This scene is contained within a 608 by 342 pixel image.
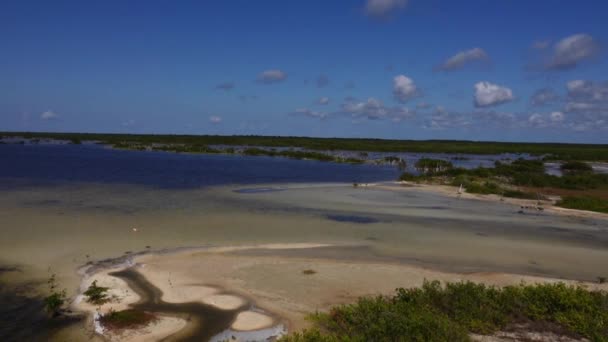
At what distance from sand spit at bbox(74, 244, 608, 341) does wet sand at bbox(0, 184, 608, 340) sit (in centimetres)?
7

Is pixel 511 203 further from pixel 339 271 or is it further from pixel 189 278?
pixel 189 278

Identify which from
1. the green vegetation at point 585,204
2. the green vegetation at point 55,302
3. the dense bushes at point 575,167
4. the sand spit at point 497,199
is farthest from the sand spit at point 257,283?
the dense bushes at point 575,167

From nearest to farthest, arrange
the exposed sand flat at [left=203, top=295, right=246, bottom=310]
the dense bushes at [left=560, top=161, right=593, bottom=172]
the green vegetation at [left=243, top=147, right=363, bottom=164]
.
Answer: the exposed sand flat at [left=203, top=295, right=246, bottom=310]
the dense bushes at [left=560, top=161, right=593, bottom=172]
the green vegetation at [left=243, top=147, right=363, bottom=164]

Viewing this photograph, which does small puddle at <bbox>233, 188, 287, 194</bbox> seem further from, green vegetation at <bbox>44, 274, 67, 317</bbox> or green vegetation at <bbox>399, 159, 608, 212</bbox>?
green vegetation at <bbox>44, 274, 67, 317</bbox>

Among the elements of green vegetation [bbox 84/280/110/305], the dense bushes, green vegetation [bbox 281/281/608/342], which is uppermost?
the dense bushes

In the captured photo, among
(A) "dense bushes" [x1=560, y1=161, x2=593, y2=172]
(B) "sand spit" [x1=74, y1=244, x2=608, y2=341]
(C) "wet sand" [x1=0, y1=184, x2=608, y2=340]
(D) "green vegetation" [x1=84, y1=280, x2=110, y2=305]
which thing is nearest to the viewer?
(B) "sand spit" [x1=74, y1=244, x2=608, y2=341]

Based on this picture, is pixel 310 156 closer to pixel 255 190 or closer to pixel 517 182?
pixel 517 182

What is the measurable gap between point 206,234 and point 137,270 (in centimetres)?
540

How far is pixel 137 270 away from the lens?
13070mm

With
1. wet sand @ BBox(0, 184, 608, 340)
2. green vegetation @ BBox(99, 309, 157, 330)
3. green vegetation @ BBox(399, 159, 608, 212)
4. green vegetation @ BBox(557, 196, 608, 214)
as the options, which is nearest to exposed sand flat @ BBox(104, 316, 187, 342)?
green vegetation @ BBox(99, 309, 157, 330)

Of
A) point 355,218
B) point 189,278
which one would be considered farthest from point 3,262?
point 355,218

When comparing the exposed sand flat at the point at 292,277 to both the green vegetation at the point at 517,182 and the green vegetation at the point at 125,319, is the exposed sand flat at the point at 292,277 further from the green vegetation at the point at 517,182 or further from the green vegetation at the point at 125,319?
the green vegetation at the point at 517,182

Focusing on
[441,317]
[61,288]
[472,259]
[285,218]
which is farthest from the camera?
[285,218]

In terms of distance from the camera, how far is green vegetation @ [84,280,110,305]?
10453mm
